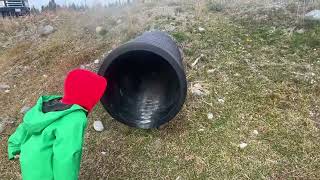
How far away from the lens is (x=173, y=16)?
7.11m

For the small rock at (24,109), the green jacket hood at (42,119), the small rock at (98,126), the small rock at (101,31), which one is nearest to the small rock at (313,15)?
the small rock at (101,31)

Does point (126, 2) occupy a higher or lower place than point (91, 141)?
higher

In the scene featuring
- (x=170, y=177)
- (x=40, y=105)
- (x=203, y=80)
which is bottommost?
(x=170, y=177)

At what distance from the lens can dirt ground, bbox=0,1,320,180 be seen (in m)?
4.27

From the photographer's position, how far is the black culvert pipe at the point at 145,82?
411cm

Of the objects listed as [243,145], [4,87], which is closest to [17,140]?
[243,145]

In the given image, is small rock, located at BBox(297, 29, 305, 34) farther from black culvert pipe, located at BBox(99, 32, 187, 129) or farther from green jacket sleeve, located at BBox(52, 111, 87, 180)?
green jacket sleeve, located at BBox(52, 111, 87, 180)

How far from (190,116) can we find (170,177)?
0.90m

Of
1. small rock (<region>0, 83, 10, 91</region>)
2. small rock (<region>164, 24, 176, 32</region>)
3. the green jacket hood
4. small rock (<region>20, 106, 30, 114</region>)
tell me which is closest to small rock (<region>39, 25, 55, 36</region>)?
small rock (<region>0, 83, 10, 91</region>)

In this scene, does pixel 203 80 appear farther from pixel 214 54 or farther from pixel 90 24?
pixel 90 24

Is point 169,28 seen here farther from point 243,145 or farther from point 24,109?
point 243,145

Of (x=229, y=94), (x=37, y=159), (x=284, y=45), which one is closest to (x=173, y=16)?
(x=284, y=45)

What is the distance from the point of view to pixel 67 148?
324cm

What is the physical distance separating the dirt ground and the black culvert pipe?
25 centimetres
